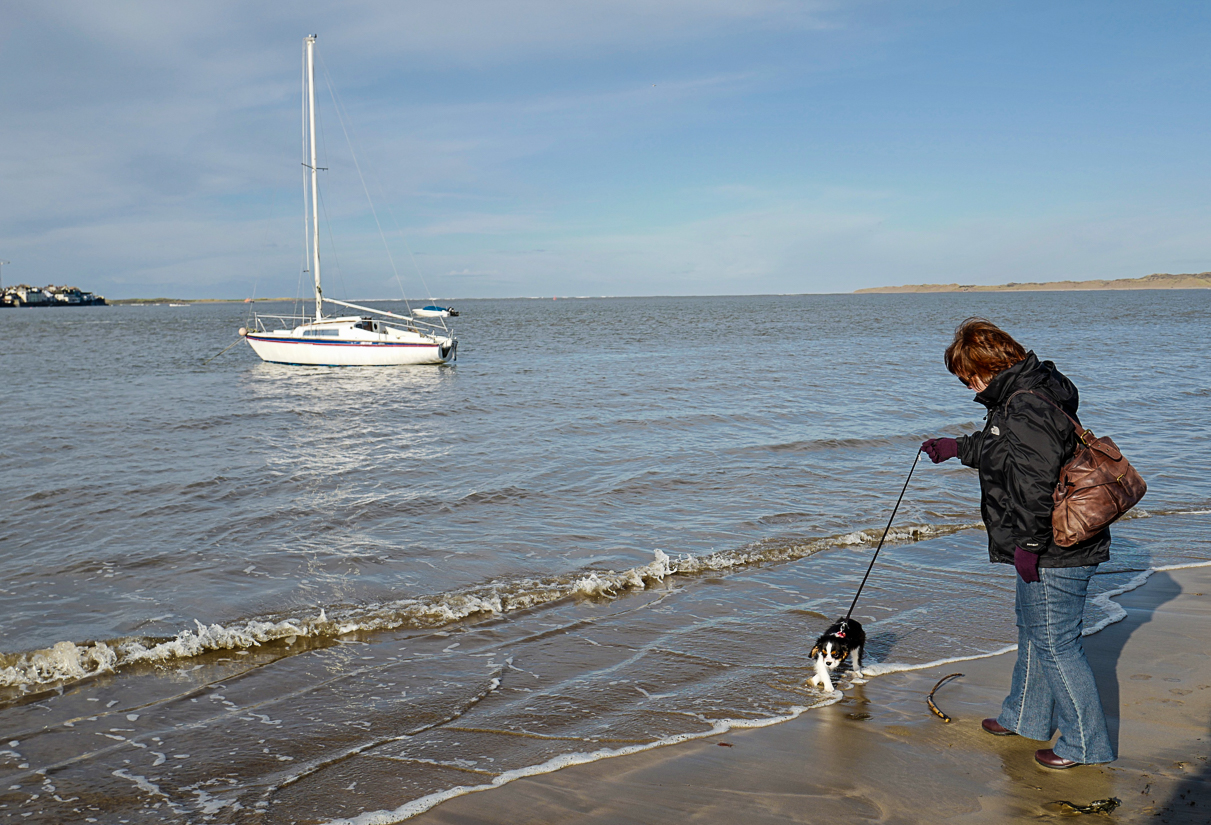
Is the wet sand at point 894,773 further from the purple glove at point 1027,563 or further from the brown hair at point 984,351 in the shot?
the brown hair at point 984,351

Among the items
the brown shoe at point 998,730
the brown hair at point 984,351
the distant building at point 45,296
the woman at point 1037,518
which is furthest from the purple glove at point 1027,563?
the distant building at point 45,296

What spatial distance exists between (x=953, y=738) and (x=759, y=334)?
44.5 meters

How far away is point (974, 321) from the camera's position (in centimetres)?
335

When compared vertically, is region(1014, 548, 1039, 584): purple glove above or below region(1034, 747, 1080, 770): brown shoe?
above

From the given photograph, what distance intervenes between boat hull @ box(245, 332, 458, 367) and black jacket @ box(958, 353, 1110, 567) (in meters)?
25.6

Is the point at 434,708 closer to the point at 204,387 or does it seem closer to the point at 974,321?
the point at 974,321

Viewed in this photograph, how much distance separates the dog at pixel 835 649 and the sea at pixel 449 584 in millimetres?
120

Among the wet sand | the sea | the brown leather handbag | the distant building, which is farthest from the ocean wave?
the distant building

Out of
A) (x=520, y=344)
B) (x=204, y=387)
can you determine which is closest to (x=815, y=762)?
(x=204, y=387)

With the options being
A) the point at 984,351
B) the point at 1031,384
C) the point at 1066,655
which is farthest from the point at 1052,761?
the point at 984,351

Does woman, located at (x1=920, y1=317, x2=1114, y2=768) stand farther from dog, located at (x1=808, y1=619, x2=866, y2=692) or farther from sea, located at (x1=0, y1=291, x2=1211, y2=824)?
sea, located at (x1=0, y1=291, x2=1211, y2=824)

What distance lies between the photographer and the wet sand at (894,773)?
3.08 m

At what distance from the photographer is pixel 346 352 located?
27438mm

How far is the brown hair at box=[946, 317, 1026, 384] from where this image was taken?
3.13 m
